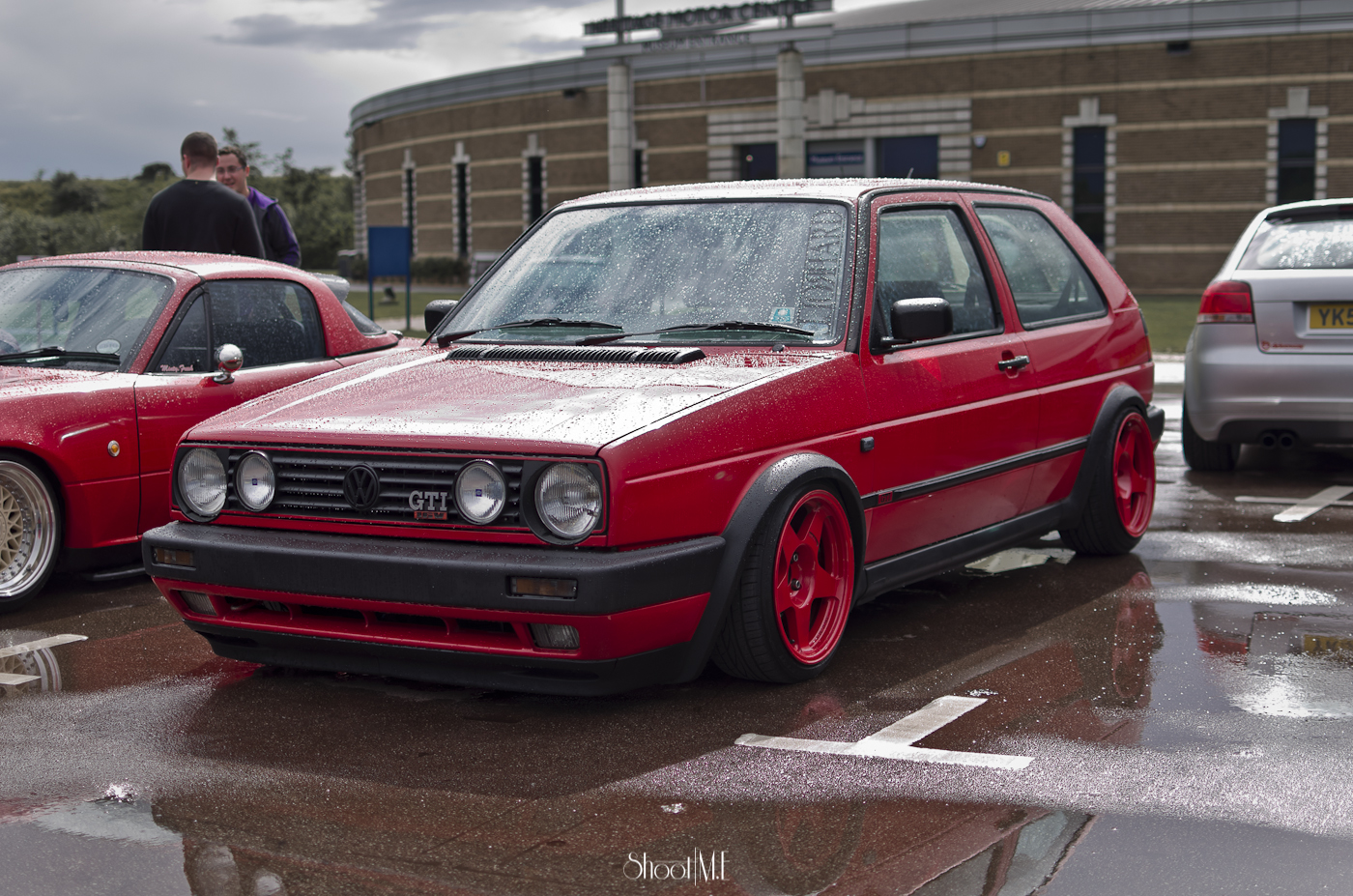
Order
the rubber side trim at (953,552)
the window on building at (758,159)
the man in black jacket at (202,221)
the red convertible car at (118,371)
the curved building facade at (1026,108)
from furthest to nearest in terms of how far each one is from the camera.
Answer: the window on building at (758,159), the curved building facade at (1026,108), the man in black jacket at (202,221), the red convertible car at (118,371), the rubber side trim at (953,552)

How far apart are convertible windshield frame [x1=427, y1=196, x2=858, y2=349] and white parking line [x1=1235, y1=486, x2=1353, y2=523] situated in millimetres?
3697

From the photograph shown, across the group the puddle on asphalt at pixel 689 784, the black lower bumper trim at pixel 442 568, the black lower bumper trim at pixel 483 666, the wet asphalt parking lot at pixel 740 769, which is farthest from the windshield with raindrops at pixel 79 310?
the black lower bumper trim at pixel 483 666

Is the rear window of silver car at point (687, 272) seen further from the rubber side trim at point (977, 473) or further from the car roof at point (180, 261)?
the car roof at point (180, 261)

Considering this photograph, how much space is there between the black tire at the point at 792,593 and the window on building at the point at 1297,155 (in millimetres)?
35022

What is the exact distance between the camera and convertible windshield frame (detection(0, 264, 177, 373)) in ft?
20.3

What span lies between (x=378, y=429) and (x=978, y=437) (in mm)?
2310

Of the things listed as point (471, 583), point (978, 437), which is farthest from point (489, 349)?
point (978, 437)

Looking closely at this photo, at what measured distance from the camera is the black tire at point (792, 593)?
13.8ft

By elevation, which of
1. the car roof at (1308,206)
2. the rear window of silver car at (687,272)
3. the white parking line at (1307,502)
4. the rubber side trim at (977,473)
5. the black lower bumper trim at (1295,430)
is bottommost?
the white parking line at (1307,502)

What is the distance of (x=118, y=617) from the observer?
560 centimetres

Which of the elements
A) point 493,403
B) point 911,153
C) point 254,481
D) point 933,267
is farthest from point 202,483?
point 911,153

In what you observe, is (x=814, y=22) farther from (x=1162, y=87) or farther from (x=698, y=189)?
(x=698, y=189)

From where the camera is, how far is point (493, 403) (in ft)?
13.6

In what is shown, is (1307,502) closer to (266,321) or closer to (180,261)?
(266,321)
